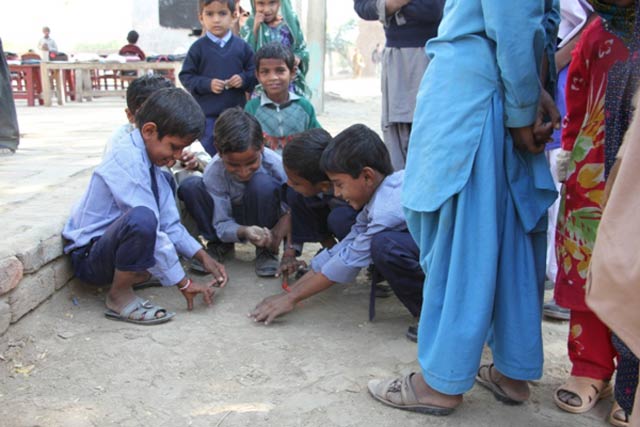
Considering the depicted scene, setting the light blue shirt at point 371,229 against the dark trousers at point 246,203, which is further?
the dark trousers at point 246,203

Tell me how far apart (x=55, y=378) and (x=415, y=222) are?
1.40 metres

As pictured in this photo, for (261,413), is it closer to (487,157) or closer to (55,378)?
(55,378)

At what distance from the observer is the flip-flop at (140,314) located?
8.85 feet

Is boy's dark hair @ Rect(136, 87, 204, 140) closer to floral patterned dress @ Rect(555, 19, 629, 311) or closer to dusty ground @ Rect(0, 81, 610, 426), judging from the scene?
dusty ground @ Rect(0, 81, 610, 426)

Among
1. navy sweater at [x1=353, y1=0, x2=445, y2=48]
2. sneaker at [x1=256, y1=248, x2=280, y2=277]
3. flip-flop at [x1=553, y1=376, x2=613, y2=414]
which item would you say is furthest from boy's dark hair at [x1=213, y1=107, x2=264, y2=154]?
flip-flop at [x1=553, y1=376, x2=613, y2=414]

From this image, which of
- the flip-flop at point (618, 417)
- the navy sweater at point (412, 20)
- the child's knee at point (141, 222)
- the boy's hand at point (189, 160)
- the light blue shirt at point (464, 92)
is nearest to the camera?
the light blue shirt at point (464, 92)

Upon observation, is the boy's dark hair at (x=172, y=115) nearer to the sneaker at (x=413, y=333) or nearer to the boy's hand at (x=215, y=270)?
the boy's hand at (x=215, y=270)

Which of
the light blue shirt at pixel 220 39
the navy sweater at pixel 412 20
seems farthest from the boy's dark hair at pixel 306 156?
the light blue shirt at pixel 220 39

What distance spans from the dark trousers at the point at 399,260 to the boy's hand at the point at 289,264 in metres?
0.72

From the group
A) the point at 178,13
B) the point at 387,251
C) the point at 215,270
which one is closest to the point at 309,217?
the point at 215,270

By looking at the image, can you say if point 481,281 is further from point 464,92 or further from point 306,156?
point 306,156

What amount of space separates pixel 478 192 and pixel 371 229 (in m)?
0.78

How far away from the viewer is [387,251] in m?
2.48

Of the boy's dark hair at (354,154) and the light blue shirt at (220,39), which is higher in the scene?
the light blue shirt at (220,39)
